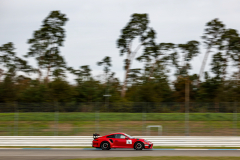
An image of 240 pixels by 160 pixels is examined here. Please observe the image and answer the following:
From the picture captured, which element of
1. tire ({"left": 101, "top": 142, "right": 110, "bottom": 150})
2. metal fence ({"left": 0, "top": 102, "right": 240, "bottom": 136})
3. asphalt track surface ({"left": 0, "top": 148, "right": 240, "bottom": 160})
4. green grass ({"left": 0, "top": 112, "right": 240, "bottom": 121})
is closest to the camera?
asphalt track surface ({"left": 0, "top": 148, "right": 240, "bottom": 160})

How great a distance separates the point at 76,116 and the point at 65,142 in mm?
5415

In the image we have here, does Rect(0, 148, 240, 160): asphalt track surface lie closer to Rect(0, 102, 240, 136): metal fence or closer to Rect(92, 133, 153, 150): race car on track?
Rect(92, 133, 153, 150): race car on track

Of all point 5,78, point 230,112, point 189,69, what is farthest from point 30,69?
point 230,112

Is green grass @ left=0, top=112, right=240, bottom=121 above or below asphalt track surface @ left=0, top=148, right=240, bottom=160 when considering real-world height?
above

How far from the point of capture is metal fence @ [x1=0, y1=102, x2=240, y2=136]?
69.2ft

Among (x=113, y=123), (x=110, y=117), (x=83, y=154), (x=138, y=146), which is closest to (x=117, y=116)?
(x=110, y=117)

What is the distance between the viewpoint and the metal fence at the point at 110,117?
69.2 ft

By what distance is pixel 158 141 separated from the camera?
1780cm

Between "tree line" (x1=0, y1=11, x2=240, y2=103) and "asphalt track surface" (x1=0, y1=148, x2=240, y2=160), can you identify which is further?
"tree line" (x1=0, y1=11, x2=240, y2=103)

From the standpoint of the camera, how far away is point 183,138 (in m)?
17.7

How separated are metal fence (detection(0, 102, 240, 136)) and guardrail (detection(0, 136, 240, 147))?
7.71 feet

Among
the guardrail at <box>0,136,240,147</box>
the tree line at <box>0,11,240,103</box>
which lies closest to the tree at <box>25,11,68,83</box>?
the tree line at <box>0,11,240,103</box>

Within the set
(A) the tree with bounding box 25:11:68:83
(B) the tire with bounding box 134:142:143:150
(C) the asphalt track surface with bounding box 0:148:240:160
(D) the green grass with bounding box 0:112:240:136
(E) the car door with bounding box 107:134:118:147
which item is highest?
(A) the tree with bounding box 25:11:68:83

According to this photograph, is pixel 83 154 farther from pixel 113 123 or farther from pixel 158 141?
pixel 113 123
